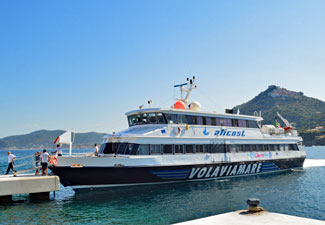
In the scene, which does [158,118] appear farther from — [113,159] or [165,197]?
[165,197]

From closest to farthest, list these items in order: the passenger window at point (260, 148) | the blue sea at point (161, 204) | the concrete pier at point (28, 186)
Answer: the blue sea at point (161, 204)
the concrete pier at point (28, 186)
the passenger window at point (260, 148)

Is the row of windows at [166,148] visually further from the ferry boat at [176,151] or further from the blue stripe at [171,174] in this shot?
the blue stripe at [171,174]

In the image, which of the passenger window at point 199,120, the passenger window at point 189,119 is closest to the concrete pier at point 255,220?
the passenger window at point 189,119

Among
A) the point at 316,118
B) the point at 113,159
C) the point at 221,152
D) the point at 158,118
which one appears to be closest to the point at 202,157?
the point at 221,152

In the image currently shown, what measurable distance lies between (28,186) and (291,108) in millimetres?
185702

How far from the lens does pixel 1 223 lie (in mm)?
Result: 10695

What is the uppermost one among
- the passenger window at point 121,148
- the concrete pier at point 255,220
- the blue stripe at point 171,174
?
the passenger window at point 121,148

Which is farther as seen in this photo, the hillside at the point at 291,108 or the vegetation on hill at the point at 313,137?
the hillside at the point at 291,108

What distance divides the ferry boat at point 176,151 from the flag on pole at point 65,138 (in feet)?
5.76

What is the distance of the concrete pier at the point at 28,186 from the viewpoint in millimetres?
13484

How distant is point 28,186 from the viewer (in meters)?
13.9

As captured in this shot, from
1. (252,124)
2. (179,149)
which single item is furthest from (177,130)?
(252,124)

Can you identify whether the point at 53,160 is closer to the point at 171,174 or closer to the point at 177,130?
the point at 171,174

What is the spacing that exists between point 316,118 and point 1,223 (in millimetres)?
174324
